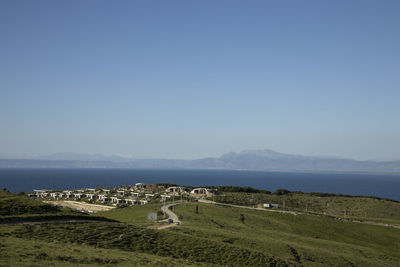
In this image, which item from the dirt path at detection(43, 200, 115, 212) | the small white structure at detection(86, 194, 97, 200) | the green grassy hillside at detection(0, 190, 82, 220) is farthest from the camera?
the small white structure at detection(86, 194, 97, 200)

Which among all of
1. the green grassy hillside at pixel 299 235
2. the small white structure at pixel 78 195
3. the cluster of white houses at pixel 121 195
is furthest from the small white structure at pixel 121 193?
the green grassy hillside at pixel 299 235

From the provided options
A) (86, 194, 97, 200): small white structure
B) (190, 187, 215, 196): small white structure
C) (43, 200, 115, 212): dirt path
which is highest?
(190, 187, 215, 196): small white structure

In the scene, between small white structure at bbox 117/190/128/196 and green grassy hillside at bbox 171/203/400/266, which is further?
small white structure at bbox 117/190/128/196

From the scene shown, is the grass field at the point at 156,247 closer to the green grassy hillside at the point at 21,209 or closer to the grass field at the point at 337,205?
the green grassy hillside at the point at 21,209

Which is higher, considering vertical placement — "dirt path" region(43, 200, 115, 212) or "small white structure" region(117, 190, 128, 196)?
"small white structure" region(117, 190, 128, 196)

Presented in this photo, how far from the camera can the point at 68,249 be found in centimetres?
3322

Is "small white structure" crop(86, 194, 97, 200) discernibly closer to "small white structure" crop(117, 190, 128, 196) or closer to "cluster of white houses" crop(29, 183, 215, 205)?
"cluster of white houses" crop(29, 183, 215, 205)

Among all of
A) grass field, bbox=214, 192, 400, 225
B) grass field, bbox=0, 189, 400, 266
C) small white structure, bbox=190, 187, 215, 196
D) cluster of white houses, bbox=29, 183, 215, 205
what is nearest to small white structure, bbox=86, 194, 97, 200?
cluster of white houses, bbox=29, 183, 215, 205

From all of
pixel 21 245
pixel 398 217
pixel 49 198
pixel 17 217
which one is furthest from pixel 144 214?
pixel 398 217

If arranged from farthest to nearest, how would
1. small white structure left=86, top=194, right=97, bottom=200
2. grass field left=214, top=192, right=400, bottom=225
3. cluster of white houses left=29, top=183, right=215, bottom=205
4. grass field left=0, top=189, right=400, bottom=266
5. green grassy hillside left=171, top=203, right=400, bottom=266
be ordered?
small white structure left=86, top=194, right=97, bottom=200
cluster of white houses left=29, top=183, right=215, bottom=205
grass field left=214, top=192, right=400, bottom=225
green grassy hillside left=171, top=203, right=400, bottom=266
grass field left=0, top=189, right=400, bottom=266

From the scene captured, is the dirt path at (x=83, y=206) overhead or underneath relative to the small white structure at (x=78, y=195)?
underneath

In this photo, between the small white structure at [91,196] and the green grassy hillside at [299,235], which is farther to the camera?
the small white structure at [91,196]

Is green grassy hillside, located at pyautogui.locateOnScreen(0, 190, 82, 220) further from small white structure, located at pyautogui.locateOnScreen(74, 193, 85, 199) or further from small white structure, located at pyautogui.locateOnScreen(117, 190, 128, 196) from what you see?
small white structure, located at pyautogui.locateOnScreen(117, 190, 128, 196)

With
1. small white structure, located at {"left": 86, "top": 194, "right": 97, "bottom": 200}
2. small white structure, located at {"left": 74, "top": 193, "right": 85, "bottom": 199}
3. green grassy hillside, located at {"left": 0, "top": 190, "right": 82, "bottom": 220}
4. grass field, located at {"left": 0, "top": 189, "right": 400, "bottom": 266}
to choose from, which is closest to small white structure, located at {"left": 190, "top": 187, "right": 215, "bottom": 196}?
small white structure, located at {"left": 86, "top": 194, "right": 97, "bottom": 200}
